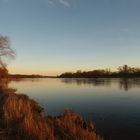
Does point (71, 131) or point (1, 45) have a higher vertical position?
point (1, 45)

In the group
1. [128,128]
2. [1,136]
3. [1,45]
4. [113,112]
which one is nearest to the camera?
[1,136]

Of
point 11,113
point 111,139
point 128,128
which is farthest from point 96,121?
point 11,113

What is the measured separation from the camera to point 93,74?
15025 cm

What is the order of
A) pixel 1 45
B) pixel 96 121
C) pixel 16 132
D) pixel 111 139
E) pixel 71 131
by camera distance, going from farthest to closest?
pixel 1 45
pixel 96 121
pixel 111 139
pixel 71 131
pixel 16 132

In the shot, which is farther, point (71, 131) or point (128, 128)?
point (128, 128)

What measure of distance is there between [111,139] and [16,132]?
14.2ft

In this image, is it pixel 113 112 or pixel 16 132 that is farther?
pixel 113 112

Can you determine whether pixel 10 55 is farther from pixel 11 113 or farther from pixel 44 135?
pixel 44 135

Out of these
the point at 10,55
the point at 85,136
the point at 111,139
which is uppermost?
the point at 10,55

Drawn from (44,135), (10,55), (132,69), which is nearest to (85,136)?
(44,135)

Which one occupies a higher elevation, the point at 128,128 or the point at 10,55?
the point at 10,55

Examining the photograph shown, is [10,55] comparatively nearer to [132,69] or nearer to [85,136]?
[85,136]

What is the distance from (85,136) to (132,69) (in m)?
125

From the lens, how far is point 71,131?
8.62 m
